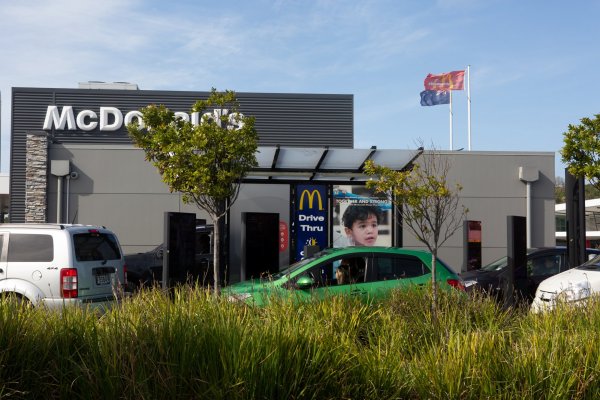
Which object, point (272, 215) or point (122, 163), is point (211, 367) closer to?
point (272, 215)

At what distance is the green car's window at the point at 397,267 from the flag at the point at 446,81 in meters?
29.9

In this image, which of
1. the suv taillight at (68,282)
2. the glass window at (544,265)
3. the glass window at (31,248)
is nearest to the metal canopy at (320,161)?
the glass window at (544,265)

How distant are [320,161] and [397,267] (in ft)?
21.0

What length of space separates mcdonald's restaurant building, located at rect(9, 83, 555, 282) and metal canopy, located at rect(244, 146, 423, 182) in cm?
3

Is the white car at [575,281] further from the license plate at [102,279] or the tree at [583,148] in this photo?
the license plate at [102,279]

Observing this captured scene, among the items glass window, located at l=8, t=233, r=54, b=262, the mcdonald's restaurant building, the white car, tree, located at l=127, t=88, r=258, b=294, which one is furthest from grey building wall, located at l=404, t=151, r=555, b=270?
glass window, located at l=8, t=233, r=54, b=262

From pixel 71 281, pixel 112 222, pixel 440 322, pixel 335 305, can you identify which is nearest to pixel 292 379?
pixel 335 305

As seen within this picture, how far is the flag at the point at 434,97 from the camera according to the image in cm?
3888

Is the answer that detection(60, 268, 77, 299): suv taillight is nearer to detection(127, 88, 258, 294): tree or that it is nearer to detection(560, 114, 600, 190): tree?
detection(127, 88, 258, 294): tree

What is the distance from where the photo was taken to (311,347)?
5156mm

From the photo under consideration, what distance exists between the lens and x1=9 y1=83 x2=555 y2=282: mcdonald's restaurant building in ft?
54.3

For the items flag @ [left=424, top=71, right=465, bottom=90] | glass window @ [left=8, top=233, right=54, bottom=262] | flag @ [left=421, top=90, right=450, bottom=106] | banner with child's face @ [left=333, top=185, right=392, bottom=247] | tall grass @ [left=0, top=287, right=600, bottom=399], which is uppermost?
flag @ [left=424, top=71, right=465, bottom=90]

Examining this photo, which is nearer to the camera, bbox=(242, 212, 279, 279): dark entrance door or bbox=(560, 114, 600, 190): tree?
bbox=(560, 114, 600, 190): tree

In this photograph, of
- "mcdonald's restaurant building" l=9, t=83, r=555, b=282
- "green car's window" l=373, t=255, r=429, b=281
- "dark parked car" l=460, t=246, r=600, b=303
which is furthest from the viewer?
"mcdonald's restaurant building" l=9, t=83, r=555, b=282
